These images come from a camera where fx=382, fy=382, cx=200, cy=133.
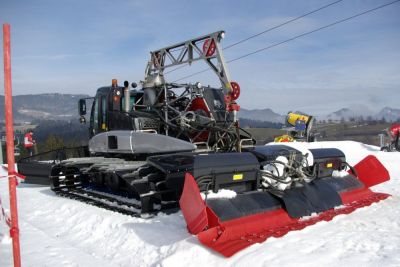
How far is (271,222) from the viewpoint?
15.8ft

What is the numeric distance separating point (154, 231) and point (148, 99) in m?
3.71

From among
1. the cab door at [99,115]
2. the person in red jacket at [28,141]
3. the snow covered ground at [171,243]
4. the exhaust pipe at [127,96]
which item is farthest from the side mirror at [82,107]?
the person in red jacket at [28,141]

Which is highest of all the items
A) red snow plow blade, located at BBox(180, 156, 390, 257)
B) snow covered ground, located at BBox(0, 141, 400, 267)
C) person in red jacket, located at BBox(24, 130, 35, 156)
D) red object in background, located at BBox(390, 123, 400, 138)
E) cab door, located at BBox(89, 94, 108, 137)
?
cab door, located at BBox(89, 94, 108, 137)

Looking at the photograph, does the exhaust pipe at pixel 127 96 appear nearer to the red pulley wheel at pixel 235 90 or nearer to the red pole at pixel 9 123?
the red pulley wheel at pixel 235 90

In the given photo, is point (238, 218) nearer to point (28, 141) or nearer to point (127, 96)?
point (127, 96)

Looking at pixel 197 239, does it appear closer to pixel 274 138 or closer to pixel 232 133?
pixel 232 133

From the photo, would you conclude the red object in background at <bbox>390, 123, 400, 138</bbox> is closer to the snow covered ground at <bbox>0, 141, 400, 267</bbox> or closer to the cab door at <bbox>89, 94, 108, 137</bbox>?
the snow covered ground at <bbox>0, 141, 400, 267</bbox>

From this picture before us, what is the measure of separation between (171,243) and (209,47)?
28.6ft

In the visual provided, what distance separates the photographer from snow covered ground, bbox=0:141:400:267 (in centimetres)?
371

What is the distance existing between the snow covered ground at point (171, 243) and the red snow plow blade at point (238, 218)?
0.12 metres

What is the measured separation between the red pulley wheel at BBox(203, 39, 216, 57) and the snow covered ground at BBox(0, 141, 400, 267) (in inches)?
284

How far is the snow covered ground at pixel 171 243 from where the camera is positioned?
12.2ft

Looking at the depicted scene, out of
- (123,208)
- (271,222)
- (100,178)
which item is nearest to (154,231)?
(123,208)

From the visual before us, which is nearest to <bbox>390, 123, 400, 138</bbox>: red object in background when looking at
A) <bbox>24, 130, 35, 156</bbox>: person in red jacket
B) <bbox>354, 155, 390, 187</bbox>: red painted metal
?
<bbox>354, 155, 390, 187</bbox>: red painted metal
